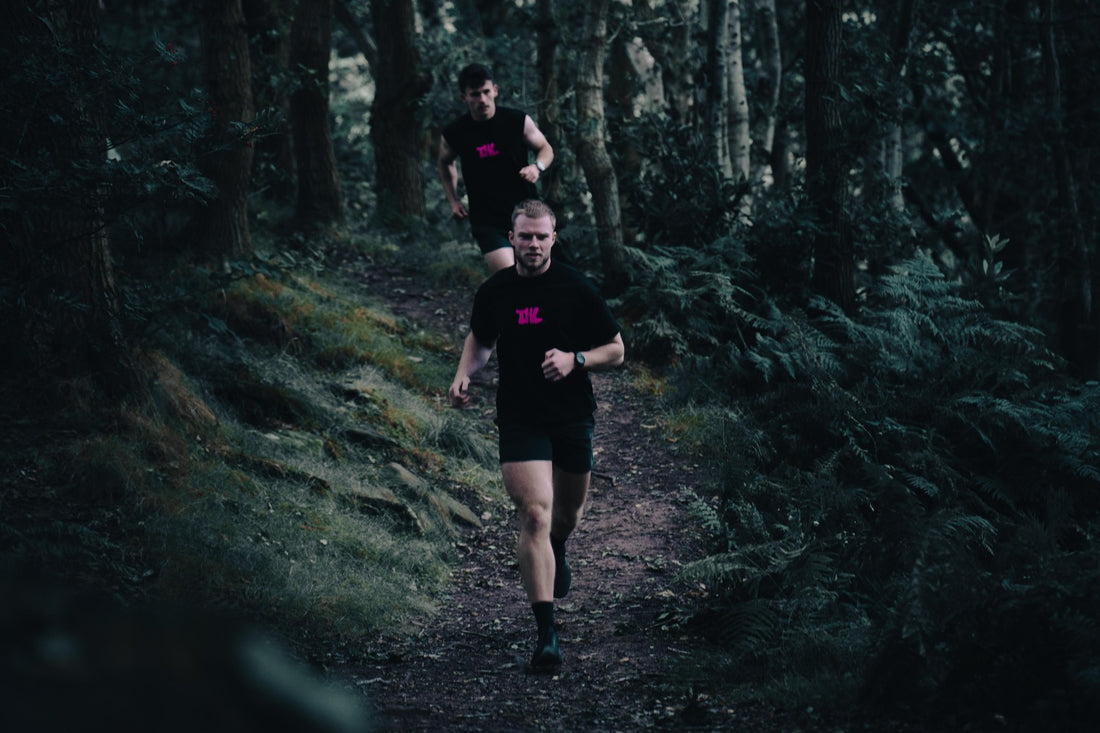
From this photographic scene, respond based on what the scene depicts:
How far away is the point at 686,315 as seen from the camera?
12688 millimetres

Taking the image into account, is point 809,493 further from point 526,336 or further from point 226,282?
point 226,282

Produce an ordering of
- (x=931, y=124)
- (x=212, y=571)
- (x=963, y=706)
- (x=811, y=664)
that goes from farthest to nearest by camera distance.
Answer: (x=931, y=124), (x=212, y=571), (x=811, y=664), (x=963, y=706)

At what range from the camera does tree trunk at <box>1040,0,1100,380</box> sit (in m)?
14.4

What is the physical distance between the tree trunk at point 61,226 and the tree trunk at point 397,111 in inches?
410

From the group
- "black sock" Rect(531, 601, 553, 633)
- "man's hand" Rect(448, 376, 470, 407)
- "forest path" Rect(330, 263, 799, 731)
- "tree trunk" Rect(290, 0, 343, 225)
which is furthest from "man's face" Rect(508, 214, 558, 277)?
"tree trunk" Rect(290, 0, 343, 225)

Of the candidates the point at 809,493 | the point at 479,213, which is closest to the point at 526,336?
the point at 809,493

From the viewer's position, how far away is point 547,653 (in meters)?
5.57

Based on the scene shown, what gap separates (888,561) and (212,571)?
3817mm

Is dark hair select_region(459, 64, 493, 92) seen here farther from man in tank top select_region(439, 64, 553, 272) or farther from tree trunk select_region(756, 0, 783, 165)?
tree trunk select_region(756, 0, 783, 165)

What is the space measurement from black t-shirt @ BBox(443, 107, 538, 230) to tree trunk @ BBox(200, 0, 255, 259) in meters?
3.35

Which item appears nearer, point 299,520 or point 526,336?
point 526,336

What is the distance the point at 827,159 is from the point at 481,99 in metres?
5.33

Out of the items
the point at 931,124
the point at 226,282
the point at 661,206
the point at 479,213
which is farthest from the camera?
the point at 931,124

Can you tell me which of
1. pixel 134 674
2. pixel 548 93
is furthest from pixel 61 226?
pixel 548 93
